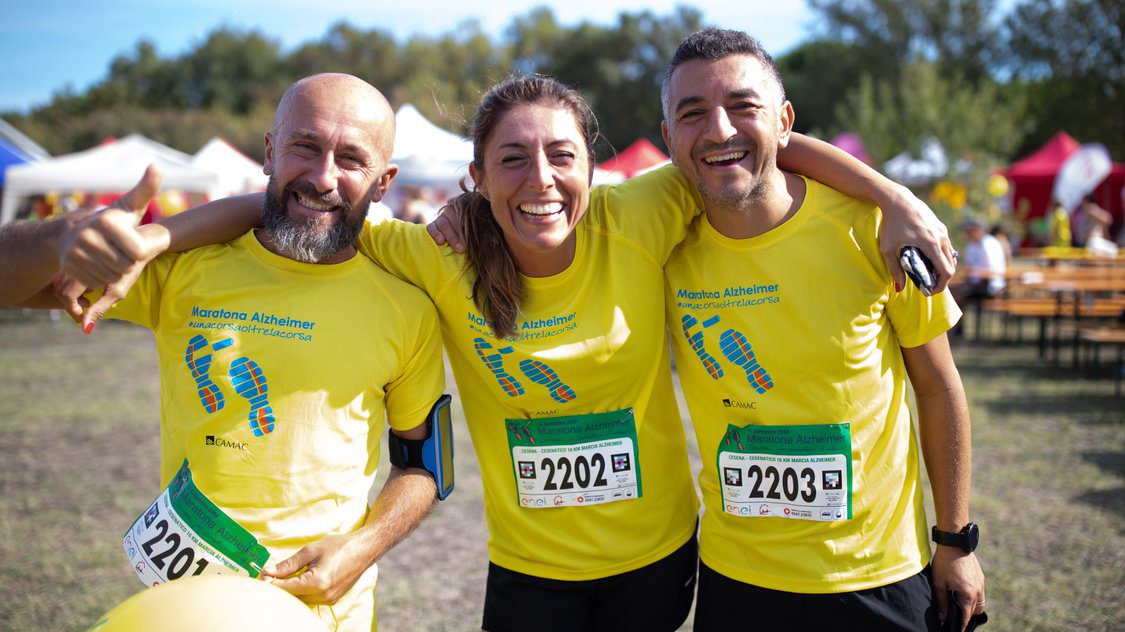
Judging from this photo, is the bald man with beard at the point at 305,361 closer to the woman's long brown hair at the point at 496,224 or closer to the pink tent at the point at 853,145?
the woman's long brown hair at the point at 496,224

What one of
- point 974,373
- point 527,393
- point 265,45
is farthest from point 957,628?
point 265,45

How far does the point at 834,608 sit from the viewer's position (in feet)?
7.96

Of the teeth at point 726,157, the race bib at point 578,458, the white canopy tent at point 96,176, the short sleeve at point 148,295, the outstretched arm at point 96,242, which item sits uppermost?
the white canopy tent at point 96,176

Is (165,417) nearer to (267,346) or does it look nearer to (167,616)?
(267,346)

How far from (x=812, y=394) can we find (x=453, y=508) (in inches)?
157

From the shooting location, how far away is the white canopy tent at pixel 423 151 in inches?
379

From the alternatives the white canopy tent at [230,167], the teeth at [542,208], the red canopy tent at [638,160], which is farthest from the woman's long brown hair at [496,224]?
the red canopy tent at [638,160]

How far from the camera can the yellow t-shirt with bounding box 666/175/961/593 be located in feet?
7.93

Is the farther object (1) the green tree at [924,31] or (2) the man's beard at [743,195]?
(1) the green tree at [924,31]

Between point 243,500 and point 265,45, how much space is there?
245 feet

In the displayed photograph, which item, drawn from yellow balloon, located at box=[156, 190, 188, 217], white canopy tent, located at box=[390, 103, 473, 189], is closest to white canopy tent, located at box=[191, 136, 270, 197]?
yellow balloon, located at box=[156, 190, 188, 217]

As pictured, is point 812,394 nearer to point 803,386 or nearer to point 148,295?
point 803,386

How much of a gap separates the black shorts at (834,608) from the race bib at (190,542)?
1.38 metres

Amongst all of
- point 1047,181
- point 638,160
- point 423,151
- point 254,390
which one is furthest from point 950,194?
point 254,390
